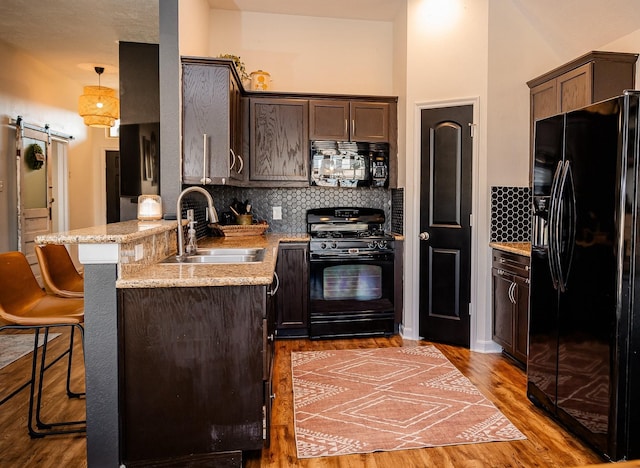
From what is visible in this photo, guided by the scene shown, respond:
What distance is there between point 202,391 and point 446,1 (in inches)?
142

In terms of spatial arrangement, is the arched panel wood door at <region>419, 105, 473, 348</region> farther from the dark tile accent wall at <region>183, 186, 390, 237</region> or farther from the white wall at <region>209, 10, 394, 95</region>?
the white wall at <region>209, 10, 394, 95</region>

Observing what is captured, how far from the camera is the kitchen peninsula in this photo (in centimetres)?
187

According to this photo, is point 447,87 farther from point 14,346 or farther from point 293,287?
point 14,346

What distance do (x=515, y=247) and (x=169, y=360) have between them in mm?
2628

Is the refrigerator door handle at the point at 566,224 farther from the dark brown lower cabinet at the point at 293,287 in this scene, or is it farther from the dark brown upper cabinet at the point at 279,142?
the dark brown upper cabinet at the point at 279,142

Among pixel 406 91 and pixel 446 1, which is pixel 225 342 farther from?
pixel 446 1

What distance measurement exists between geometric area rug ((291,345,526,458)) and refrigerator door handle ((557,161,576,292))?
90 centimetres

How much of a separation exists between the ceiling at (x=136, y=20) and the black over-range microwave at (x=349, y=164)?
1.34 m

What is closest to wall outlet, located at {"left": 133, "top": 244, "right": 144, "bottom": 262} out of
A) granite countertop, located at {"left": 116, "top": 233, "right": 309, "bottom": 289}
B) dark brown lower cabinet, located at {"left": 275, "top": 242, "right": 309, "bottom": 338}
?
granite countertop, located at {"left": 116, "top": 233, "right": 309, "bottom": 289}

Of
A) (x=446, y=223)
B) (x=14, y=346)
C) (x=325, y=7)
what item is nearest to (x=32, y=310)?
(x=14, y=346)

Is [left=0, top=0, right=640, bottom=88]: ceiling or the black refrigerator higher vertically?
[left=0, top=0, right=640, bottom=88]: ceiling

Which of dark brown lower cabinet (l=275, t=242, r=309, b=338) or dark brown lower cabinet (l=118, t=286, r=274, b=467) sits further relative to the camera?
dark brown lower cabinet (l=275, t=242, r=309, b=338)

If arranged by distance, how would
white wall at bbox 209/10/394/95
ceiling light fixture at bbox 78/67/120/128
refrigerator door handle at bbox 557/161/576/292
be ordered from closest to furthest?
refrigerator door handle at bbox 557/161/576/292, white wall at bbox 209/10/394/95, ceiling light fixture at bbox 78/67/120/128

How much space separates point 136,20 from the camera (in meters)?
4.55
